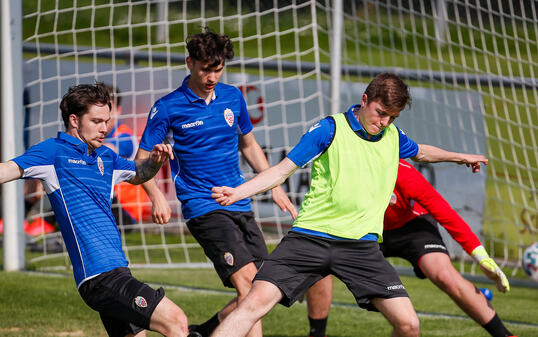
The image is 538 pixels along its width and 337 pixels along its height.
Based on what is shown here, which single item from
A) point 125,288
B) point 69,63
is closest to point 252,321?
point 125,288

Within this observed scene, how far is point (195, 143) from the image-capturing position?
5070 millimetres

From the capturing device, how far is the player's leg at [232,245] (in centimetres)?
A: 488

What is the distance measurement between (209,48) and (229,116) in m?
0.56

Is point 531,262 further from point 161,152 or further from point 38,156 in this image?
point 38,156

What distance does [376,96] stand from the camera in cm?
401

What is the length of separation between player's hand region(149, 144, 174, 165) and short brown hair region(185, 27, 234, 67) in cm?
82

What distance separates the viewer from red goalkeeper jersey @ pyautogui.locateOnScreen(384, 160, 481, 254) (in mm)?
4945

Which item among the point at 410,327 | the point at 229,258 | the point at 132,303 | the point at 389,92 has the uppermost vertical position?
the point at 389,92

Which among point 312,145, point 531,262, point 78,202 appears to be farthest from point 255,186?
point 531,262

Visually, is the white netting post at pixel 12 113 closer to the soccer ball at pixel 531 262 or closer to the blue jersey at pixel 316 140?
the blue jersey at pixel 316 140

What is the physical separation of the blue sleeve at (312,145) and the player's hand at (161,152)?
0.64 m

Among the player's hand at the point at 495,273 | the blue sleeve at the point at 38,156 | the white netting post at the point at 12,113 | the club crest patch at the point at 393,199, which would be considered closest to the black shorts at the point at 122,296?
the blue sleeve at the point at 38,156

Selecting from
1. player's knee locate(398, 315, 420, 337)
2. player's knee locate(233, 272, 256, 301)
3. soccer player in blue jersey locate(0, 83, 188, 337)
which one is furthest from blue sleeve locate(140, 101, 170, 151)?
player's knee locate(398, 315, 420, 337)

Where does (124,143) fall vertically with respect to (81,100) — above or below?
above
